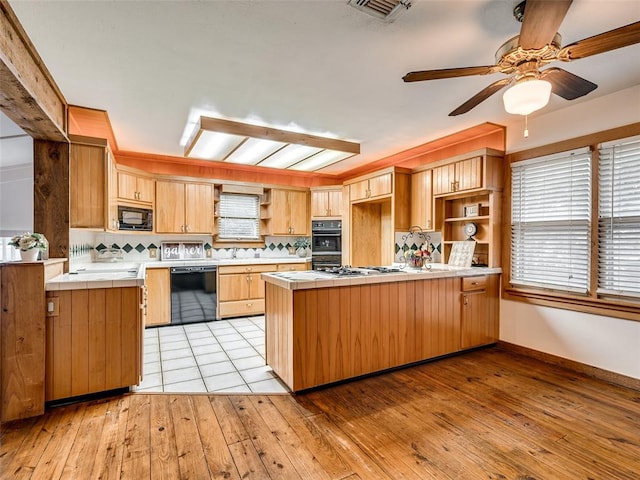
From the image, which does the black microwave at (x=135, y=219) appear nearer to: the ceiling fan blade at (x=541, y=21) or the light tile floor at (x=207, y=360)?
the light tile floor at (x=207, y=360)

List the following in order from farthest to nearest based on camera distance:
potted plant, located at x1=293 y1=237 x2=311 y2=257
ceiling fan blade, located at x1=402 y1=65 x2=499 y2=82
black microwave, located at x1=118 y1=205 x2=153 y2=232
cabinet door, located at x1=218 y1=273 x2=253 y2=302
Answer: potted plant, located at x1=293 y1=237 x2=311 y2=257 < cabinet door, located at x1=218 y1=273 x2=253 y2=302 < black microwave, located at x1=118 y1=205 x2=153 y2=232 < ceiling fan blade, located at x1=402 y1=65 x2=499 y2=82

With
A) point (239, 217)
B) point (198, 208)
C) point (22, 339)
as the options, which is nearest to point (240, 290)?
point (239, 217)

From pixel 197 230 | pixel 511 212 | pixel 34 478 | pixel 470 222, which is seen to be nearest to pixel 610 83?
pixel 511 212

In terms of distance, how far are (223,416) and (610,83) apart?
4.10m

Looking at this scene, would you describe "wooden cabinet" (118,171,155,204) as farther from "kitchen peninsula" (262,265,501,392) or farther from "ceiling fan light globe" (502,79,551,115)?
"ceiling fan light globe" (502,79,551,115)

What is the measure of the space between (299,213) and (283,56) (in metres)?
3.80

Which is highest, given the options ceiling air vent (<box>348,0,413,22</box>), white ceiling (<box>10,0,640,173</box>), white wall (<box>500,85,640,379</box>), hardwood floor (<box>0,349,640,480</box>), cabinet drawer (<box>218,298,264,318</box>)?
white ceiling (<box>10,0,640,173</box>)

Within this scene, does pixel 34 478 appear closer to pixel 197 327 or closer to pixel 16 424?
pixel 16 424

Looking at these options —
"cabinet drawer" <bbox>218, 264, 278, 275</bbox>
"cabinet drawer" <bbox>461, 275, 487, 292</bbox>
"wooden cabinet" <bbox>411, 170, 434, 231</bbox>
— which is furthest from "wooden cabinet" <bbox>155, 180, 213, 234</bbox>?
"cabinet drawer" <bbox>461, 275, 487, 292</bbox>

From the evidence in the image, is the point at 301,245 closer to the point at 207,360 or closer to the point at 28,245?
the point at 207,360

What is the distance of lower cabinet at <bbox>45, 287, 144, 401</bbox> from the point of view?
247 cm

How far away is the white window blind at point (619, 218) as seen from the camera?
2.82 m

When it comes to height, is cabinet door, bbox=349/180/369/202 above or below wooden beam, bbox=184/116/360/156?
below

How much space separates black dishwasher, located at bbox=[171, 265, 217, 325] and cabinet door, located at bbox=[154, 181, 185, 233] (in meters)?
0.72
